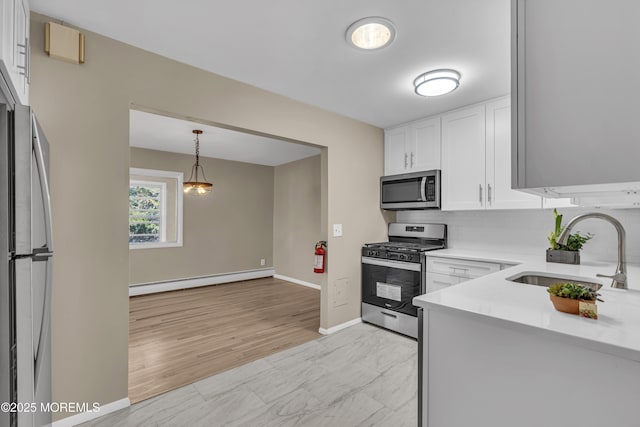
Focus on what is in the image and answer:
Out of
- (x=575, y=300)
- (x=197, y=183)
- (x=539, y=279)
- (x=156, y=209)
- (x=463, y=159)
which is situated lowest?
(x=539, y=279)

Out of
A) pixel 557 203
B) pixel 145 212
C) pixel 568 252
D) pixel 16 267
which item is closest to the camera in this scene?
pixel 16 267

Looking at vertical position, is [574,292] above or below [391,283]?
Result: above

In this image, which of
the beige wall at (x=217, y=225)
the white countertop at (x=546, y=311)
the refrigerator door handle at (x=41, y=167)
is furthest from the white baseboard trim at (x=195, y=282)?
the white countertop at (x=546, y=311)

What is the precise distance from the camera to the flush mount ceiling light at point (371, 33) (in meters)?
1.73

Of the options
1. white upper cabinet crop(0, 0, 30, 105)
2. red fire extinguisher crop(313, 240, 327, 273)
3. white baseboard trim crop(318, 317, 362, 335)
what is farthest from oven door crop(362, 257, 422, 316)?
white upper cabinet crop(0, 0, 30, 105)

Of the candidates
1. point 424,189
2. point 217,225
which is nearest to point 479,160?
point 424,189

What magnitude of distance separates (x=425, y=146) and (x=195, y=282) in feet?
14.5

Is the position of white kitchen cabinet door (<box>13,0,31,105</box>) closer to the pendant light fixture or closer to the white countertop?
the white countertop

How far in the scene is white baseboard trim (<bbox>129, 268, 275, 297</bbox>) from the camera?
4.73m

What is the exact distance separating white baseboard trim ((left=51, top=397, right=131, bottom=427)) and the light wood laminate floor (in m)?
0.11

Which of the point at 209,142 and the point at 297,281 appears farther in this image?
the point at 297,281

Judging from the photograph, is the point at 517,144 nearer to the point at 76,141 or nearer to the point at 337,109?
the point at 76,141

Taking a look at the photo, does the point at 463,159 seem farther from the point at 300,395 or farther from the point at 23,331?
the point at 23,331

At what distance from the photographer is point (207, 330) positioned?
3.28 meters
